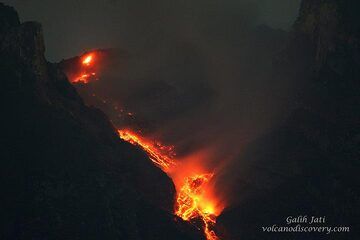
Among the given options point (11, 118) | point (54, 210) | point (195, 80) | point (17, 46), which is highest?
point (17, 46)

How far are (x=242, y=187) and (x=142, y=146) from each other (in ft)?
121

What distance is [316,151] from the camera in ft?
415

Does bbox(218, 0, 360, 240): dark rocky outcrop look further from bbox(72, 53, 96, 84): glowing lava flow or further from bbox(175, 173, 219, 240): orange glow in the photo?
bbox(72, 53, 96, 84): glowing lava flow

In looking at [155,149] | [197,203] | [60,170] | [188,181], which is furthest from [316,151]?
[60,170]

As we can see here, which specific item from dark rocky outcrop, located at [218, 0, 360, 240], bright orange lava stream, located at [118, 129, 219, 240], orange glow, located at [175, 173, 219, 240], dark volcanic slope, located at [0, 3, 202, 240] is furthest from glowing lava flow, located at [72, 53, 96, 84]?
dark rocky outcrop, located at [218, 0, 360, 240]

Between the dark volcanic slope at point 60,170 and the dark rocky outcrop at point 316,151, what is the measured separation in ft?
61.9

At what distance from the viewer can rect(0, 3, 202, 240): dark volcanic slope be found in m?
97.2

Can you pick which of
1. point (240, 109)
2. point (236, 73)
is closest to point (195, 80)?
point (236, 73)

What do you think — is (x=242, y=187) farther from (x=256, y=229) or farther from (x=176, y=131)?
(x=176, y=131)

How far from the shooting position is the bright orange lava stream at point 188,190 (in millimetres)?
115625

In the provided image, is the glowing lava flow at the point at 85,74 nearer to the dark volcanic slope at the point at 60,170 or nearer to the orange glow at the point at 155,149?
the orange glow at the point at 155,149

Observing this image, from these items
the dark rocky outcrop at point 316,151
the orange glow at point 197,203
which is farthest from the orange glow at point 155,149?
the dark rocky outcrop at point 316,151

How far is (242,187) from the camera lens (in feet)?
397

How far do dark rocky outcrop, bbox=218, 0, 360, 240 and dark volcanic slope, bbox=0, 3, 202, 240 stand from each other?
18872 millimetres
